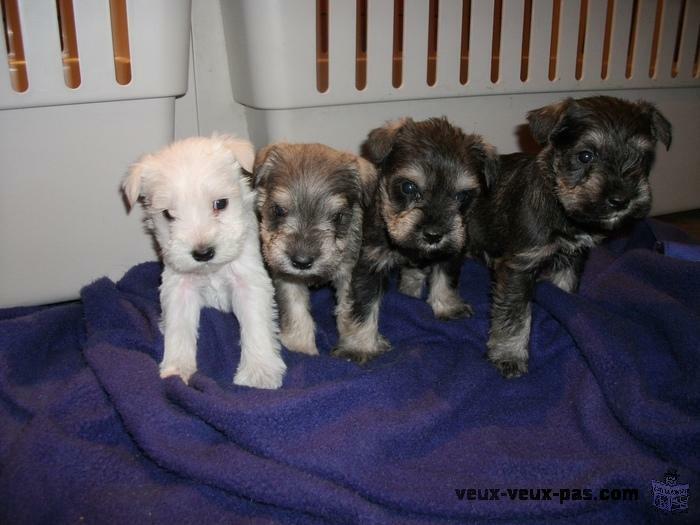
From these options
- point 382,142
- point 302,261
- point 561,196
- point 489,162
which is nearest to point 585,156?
point 561,196

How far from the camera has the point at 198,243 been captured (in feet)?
9.68

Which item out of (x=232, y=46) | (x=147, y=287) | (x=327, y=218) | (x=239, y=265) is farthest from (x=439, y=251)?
(x=232, y=46)

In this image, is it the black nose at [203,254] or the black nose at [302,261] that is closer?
the black nose at [203,254]

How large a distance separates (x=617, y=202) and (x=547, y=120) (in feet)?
2.11

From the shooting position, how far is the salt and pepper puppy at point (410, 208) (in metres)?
3.34

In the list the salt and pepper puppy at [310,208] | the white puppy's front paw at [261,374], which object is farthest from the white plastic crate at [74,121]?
the white puppy's front paw at [261,374]

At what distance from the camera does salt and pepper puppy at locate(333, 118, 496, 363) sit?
3.34m

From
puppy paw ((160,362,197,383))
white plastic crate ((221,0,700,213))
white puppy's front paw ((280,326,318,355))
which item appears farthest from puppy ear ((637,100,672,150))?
puppy paw ((160,362,197,383))

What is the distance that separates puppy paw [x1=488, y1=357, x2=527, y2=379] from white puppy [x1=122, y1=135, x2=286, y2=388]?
1.29 metres

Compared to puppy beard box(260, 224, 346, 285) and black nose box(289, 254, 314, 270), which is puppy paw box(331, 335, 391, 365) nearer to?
Answer: puppy beard box(260, 224, 346, 285)

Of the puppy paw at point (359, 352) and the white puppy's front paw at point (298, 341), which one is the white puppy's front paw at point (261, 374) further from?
the puppy paw at point (359, 352)

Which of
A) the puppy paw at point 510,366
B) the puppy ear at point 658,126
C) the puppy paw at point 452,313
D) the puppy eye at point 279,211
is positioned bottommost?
the puppy paw at point 510,366

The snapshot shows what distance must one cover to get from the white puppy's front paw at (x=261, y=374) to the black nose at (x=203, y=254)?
2.21ft

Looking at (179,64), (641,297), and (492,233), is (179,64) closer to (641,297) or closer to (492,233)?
(492,233)
